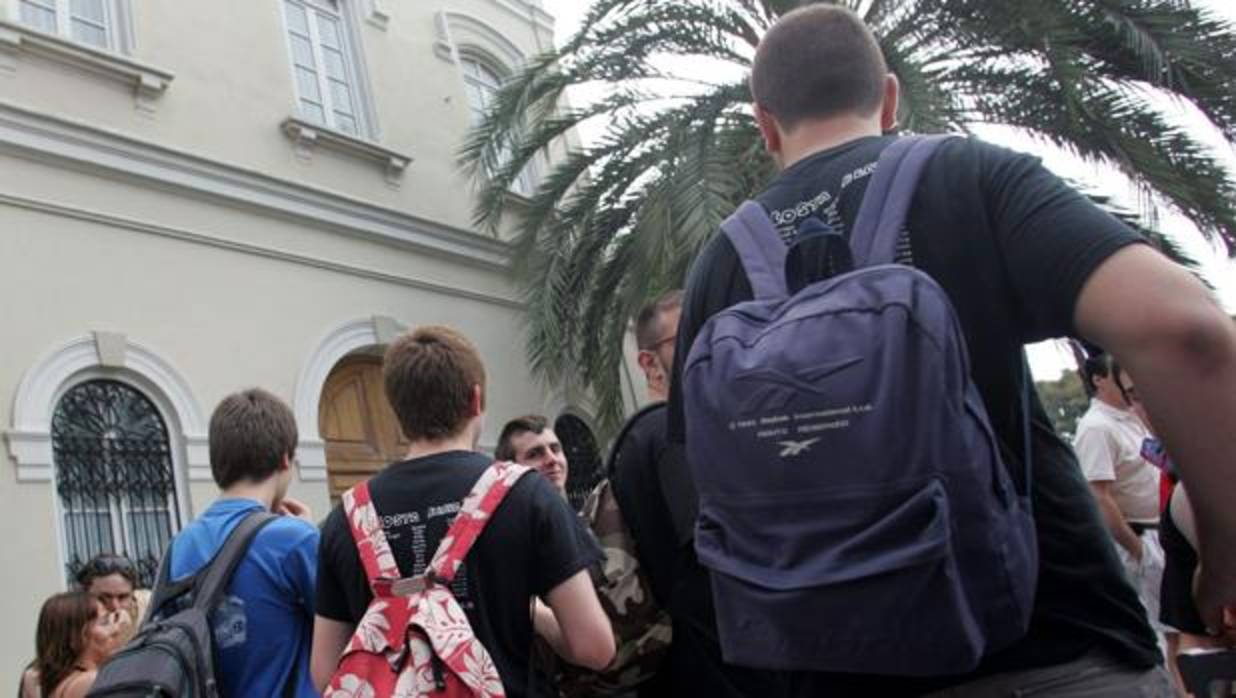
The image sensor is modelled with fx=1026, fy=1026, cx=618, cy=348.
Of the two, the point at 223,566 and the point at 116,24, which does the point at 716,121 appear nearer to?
the point at 116,24

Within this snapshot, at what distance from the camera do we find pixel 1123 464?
4625mm

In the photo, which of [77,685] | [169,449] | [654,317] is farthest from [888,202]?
[169,449]

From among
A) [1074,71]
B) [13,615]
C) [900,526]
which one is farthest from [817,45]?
[1074,71]

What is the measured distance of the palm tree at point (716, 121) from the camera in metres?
8.15

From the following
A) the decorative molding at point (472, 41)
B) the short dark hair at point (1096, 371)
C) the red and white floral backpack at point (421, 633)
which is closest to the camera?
the red and white floral backpack at point (421, 633)

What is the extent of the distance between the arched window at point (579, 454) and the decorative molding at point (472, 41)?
4.14 meters

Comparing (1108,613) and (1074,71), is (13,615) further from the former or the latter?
(1074,71)

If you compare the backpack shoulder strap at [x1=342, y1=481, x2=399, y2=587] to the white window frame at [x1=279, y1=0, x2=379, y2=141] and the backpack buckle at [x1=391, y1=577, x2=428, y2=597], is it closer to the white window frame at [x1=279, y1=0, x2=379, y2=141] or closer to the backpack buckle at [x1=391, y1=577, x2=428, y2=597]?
the backpack buckle at [x1=391, y1=577, x2=428, y2=597]

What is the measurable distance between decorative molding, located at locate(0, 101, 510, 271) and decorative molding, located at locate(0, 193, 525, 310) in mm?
318

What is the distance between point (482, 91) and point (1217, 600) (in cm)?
1121

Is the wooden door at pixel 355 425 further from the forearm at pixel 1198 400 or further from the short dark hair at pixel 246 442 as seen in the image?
the forearm at pixel 1198 400

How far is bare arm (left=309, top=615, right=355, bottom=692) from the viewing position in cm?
248

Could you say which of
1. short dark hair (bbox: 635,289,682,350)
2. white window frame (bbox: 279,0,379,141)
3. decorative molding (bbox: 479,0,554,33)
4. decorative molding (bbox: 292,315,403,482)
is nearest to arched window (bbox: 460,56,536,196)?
decorative molding (bbox: 479,0,554,33)

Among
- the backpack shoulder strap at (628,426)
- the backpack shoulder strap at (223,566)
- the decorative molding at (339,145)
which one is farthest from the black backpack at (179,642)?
the decorative molding at (339,145)
